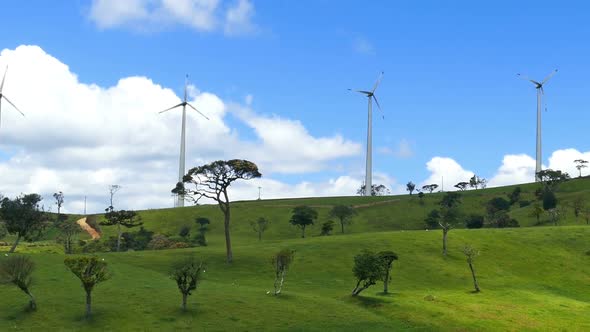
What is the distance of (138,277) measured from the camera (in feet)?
233

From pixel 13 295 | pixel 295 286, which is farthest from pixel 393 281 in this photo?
pixel 13 295

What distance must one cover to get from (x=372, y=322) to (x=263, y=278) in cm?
2516

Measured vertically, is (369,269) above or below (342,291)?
above

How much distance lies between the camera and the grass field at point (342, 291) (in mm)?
52938

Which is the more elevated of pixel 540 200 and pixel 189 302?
pixel 540 200

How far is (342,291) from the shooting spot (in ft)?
231

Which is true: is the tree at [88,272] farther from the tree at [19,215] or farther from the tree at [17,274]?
the tree at [19,215]

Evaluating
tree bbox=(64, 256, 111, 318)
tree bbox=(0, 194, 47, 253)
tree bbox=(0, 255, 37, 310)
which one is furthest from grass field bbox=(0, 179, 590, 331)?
tree bbox=(0, 194, 47, 253)

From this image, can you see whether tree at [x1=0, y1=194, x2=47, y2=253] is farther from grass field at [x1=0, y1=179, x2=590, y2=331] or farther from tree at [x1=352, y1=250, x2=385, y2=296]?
tree at [x1=352, y1=250, x2=385, y2=296]

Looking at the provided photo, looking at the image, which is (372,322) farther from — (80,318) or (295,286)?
(80,318)

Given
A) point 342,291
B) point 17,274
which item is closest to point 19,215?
point 17,274

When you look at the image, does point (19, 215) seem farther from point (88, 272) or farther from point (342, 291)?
point (342, 291)

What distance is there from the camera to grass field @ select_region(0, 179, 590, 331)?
5294 centimetres

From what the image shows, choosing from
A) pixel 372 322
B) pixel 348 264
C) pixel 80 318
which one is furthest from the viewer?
pixel 348 264
